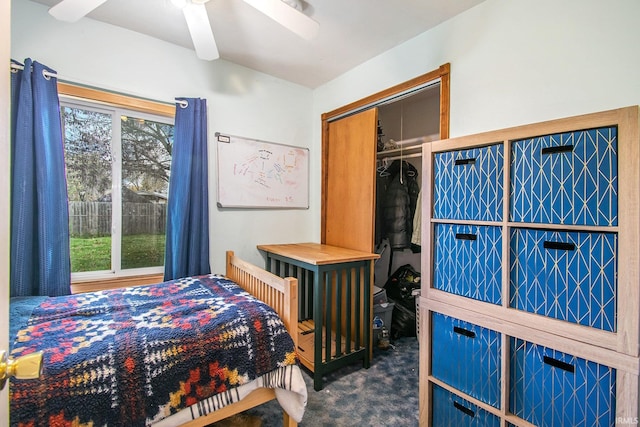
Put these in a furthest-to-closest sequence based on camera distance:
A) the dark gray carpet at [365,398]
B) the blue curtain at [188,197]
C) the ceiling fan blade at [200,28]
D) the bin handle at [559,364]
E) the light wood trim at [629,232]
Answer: the blue curtain at [188,197] → the dark gray carpet at [365,398] → the ceiling fan blade at [200,28] → the bin handle at [559,364] → the light wood trim at [629,232]

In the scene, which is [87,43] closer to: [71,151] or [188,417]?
[71,151]

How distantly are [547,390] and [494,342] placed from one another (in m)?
0.24

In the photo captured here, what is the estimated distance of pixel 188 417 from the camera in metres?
1.31

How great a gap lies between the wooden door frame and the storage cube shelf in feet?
1.69

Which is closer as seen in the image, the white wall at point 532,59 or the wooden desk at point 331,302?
the white wall at point 532,59

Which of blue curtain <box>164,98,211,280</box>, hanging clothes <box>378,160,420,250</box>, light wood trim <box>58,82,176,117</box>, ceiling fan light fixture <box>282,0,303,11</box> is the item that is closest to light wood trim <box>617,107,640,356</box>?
ceiling fan light fixture <box>282,0,303,11</box>

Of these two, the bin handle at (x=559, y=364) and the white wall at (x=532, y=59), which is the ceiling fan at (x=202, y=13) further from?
the bin handle at (x=559, y=364)

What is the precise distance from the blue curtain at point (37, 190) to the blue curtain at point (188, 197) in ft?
2.04

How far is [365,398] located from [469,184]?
59.2 inches

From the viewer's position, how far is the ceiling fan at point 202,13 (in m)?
1.47

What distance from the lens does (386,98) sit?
2.45 m

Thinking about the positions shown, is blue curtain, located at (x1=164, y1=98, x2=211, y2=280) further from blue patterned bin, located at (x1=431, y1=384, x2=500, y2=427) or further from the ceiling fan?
blue patterned bin, located at (x1=431, y1=384, x2=500, y2=427)

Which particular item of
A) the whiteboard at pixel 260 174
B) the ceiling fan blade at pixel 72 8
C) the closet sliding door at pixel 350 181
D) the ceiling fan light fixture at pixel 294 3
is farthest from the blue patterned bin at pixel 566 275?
the ceiling fan blade at pixel 72 8

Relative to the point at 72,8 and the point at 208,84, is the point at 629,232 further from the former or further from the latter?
the point at 208,84
